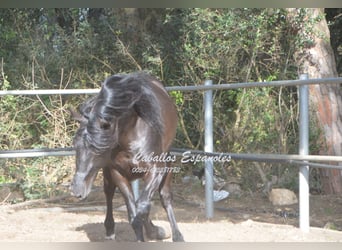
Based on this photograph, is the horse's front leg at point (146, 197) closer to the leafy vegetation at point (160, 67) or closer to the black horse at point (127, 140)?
the black horse at point (127, 140)

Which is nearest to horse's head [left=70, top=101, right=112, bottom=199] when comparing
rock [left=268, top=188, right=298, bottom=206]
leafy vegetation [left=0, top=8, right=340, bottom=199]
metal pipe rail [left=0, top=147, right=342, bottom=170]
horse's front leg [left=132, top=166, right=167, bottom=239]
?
horse's front leg [left=132, top=166, right=167, bottom=239]

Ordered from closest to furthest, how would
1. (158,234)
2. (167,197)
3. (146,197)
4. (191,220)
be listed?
1. (146,197)
2. (167,197)
3. (158,234)
4. (191,220)

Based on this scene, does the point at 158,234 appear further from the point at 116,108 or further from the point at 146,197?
the point at 116,108

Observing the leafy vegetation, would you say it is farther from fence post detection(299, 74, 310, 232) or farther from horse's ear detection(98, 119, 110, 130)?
horse's ear detection(98, 119, 110, 130)

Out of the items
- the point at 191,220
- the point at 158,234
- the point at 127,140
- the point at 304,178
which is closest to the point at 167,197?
the point at 158,234

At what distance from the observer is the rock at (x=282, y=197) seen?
5.98 meters

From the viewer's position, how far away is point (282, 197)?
5.99 meters

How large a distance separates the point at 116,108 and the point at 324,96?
15.0 ft

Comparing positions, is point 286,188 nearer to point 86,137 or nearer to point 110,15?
point 86,137

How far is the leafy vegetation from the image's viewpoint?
20.7 ft

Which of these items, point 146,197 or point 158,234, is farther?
point 158,234

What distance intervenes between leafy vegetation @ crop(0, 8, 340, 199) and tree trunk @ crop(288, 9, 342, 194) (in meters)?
0.18

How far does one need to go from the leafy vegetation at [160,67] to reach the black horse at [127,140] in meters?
2.92
